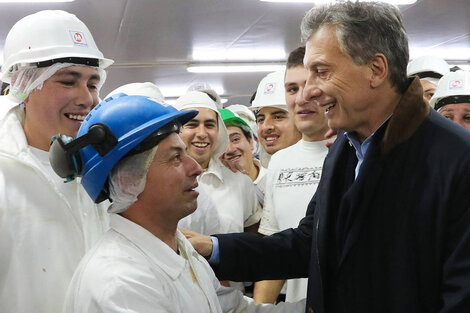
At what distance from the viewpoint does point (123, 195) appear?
162 centimetres

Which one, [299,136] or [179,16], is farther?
[179,16]

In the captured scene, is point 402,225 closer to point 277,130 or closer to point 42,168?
point 42,168

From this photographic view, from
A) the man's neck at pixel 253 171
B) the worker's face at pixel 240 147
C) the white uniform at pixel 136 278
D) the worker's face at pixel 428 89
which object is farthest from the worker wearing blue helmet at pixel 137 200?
the worker's face at pixel 428 89

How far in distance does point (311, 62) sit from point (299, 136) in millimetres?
1898

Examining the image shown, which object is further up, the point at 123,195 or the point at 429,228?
the point at 123,195

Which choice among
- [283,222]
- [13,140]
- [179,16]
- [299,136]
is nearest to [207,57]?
[179,16]

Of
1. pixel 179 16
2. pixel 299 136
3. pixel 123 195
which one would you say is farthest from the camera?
pixel 179 16

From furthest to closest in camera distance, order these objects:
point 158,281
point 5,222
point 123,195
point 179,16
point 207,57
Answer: point 207,57, point 179,16, point 5,222, point 123,195, point 158,281

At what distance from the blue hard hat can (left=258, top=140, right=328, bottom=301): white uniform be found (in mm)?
1251

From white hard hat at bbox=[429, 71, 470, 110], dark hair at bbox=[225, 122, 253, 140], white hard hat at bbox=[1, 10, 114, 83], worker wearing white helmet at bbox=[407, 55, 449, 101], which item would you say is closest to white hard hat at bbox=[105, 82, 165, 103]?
white hard hat at bbox=[1, 10, 114, 83]

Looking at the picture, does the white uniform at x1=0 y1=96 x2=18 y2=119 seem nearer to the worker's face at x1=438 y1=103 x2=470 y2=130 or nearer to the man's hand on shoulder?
the man's hand on shoulder

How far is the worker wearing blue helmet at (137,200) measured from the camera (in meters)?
1.44

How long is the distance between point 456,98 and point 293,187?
1.45 metres

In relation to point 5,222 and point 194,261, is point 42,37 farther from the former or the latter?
point 194,261
